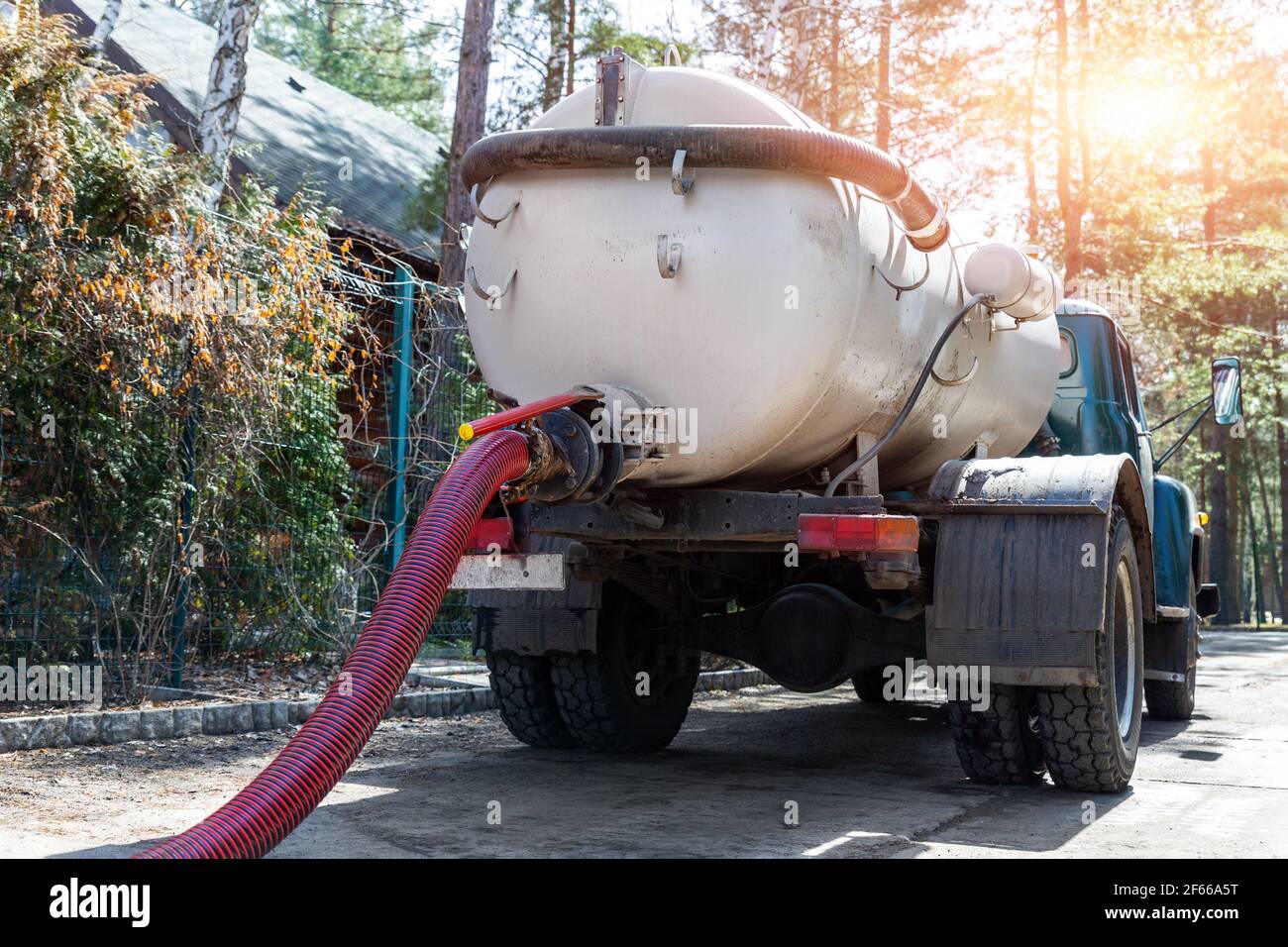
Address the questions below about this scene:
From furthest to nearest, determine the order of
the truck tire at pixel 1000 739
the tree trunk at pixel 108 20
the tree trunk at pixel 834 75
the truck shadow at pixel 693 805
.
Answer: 1. the tree trunk at pixel 834 75
2. the tree trunk at pixel 108 20
3. the truck tire at pixel 1000 739
4. the truck shadow at pixel 693 805

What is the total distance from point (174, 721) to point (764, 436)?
3.82m

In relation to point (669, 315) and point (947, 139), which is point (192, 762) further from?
point (947, 139)

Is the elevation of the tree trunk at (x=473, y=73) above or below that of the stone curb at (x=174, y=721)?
above

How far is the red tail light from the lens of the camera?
5.28m

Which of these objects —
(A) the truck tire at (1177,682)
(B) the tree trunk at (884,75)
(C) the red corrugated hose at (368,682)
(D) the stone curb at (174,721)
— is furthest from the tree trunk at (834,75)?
(C) the red corrugated hose at (368,682)

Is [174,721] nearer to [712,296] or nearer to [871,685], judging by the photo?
[712,296]

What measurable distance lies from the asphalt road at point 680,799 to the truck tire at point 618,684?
19 cm

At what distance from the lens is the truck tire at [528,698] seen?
702 cm

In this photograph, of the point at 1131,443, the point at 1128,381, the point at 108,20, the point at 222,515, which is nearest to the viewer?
the point at 1131,443

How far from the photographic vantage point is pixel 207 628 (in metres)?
8.62

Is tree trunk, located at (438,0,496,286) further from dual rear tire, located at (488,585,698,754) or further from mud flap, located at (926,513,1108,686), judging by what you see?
mud flap, located at (926,513,1108,686)

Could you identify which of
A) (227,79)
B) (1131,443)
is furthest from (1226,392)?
(227,79)

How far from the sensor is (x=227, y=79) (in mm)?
10992

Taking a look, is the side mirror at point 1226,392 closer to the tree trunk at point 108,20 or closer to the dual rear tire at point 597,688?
the dual rear tire at point 597,688
